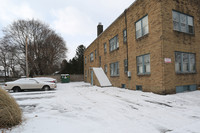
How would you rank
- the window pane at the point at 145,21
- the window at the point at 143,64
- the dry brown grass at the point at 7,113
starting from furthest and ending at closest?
the window pane at the point at 145,21 < the window at the point at 143,64 < the dry brown grass at the point at 7,113

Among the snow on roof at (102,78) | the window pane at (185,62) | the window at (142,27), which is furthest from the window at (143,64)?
the snow on roof at (102,78)

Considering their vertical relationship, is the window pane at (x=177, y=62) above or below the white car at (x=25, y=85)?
above

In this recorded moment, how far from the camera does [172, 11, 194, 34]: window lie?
9688 mm

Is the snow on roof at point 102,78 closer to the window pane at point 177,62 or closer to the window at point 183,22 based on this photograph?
the window pane at point 177,62

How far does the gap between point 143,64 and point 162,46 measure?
90.0 inches

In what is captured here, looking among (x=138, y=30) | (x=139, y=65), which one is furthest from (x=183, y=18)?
(x=139, y=65)

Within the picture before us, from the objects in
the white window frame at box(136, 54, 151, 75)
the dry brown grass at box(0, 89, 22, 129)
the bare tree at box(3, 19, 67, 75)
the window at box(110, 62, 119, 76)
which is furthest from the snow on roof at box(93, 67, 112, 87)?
the bare tree at box(3, 19, 67, 75)

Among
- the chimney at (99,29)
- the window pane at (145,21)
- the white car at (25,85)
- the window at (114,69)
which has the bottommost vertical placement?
the white car at (25,85)

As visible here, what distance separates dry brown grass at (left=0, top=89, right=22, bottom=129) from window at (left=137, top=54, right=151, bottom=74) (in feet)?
29.6

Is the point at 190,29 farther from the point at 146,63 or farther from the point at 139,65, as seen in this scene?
the point at 139,65

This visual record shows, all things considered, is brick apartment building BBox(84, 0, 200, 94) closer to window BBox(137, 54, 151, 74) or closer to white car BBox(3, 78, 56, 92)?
window BBox(137, 54, 151, 74)

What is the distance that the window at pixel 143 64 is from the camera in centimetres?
1007

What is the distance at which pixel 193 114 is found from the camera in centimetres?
493

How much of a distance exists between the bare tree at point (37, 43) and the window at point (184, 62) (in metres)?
31.1
